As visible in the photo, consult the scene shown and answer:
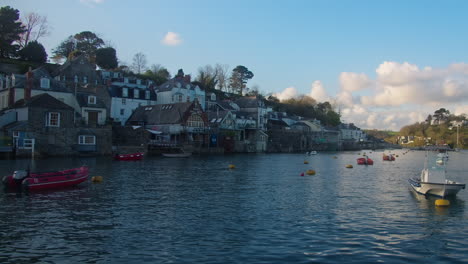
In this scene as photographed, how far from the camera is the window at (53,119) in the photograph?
70500mm

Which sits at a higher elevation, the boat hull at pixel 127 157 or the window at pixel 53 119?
the window at pixel 53 119

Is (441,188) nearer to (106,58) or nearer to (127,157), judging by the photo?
(127,157)

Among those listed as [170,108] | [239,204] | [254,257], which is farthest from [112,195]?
[170,108]

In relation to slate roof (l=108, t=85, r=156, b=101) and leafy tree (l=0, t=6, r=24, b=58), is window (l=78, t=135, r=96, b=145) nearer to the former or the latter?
slate roof (l=108, t=85, r=156, b=101)

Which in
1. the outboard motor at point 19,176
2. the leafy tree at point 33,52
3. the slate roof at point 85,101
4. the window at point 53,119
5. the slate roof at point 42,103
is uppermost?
the leafy tree at point 33,52

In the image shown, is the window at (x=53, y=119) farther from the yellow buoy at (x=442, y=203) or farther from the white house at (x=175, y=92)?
the yellow buoy at (x=442, y=203)

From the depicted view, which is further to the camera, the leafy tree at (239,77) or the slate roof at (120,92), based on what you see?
the leafy tree at (239,77)

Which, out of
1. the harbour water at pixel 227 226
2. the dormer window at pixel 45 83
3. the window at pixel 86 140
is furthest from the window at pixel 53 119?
the harbour water at pixel 227 226

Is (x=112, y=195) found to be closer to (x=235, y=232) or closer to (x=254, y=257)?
(x=235, y=232)

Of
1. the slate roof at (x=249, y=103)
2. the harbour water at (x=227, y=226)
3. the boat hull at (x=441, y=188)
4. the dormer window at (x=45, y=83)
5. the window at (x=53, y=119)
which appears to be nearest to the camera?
the harbour water at (x=227, y=226)

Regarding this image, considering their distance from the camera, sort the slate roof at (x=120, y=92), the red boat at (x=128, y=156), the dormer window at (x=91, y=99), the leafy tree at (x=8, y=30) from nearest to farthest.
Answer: the red boat at (x=128, y=156) < the dormer window at (x=91, y=99) < the slate roof at (x=120, y=92) < the leafy tree at (x=8, y=30)

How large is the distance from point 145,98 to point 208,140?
69.7ft

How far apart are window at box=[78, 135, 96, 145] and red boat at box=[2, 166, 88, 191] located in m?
41.2

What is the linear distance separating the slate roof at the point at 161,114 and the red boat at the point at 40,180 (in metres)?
59.1
